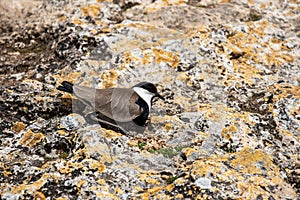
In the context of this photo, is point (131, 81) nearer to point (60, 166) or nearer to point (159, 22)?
point (159, 22)

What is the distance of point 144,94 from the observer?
6.77 meters

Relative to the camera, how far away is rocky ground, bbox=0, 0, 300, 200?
4922 mm

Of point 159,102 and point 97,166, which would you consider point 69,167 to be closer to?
point 97,166

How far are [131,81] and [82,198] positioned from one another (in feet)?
10.3

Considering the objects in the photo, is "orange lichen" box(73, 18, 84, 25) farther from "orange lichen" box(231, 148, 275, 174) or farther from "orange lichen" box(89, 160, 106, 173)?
"orange lichen" box(231, 148, 275, 174)

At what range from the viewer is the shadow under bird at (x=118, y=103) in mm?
6590

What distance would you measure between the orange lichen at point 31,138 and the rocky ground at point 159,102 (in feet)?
0.07

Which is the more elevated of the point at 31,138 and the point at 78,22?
the point at 78,22

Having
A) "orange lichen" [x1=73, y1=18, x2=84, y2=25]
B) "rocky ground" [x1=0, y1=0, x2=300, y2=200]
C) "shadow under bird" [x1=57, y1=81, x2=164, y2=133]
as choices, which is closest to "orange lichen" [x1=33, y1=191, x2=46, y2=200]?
"rocky ground" [x1=0, y1=0, x2=300, y2=200]

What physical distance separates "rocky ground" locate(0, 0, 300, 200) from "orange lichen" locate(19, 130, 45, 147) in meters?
0.02

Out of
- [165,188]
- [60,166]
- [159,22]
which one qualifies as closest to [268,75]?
[159,22]

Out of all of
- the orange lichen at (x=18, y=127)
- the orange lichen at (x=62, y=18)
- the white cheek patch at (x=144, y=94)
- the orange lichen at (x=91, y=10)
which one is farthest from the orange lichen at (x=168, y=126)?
the orange lichen at (x=62, y=18)

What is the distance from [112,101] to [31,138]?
1.53m

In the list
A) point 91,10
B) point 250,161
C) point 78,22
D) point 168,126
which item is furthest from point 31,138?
point 91,10
